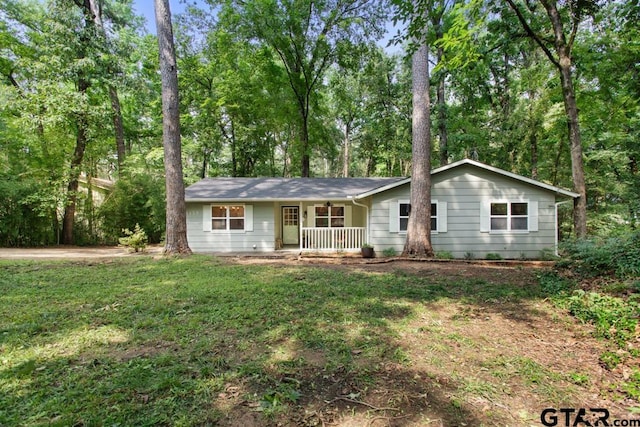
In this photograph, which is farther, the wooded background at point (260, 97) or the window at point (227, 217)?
the window at point (227, 217)

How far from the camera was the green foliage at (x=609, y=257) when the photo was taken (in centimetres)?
416

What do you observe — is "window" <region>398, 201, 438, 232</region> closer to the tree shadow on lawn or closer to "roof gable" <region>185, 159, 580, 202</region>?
"roof gable" <region>185, 159, 580, 202</region>

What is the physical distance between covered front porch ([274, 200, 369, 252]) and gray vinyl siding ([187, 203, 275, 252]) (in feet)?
1.93

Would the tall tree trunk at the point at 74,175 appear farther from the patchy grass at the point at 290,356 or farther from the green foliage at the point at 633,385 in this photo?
the green foliage at the point at 633,385

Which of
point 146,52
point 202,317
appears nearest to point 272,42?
point 146,52

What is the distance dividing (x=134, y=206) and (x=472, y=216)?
47.7 feet

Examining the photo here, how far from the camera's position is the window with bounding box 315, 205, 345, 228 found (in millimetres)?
13173

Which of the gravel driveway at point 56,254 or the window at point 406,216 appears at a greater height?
the window at point 406,216

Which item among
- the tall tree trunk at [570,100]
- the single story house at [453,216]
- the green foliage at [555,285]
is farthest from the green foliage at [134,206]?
the tall tree trunk at [570,100]

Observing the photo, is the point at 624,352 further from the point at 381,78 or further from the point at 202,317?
the point at 381,78

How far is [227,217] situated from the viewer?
12102 mm

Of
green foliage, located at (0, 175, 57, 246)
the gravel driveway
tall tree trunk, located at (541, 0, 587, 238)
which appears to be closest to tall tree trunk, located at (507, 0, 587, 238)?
tall tree trunk, located at (541, 0, 587, 238)

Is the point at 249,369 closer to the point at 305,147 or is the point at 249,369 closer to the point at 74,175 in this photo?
the point at 74,175

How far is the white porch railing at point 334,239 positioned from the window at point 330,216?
4.49ft
